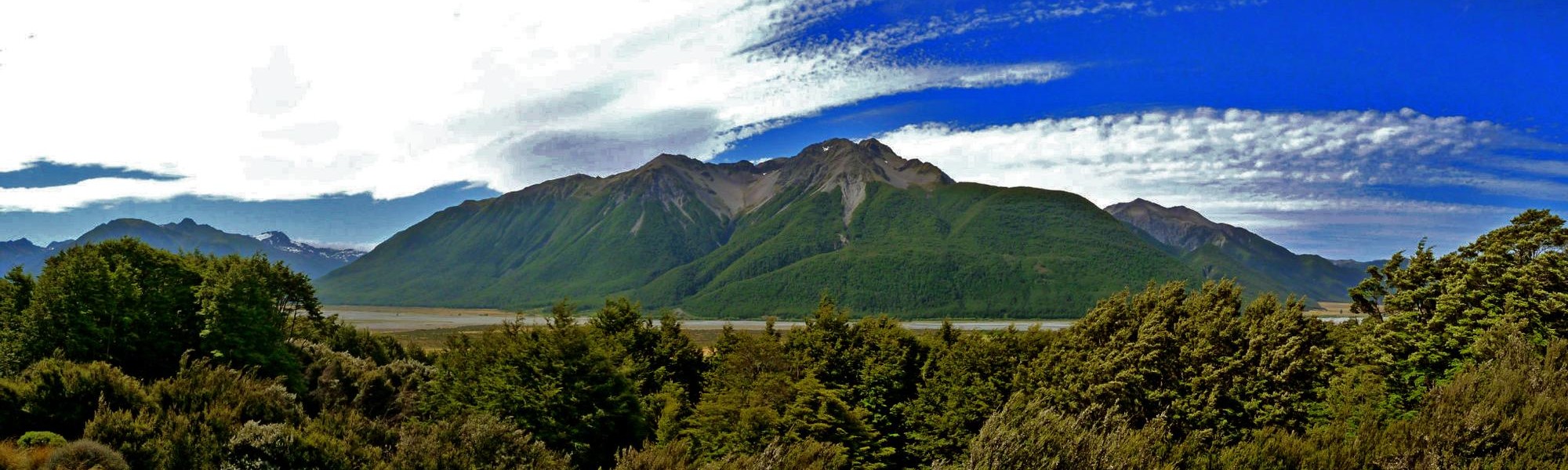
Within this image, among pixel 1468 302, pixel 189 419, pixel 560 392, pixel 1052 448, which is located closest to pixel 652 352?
pixel 560 392

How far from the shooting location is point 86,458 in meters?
17.3

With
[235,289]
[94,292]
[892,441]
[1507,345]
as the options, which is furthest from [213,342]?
[1507,345]

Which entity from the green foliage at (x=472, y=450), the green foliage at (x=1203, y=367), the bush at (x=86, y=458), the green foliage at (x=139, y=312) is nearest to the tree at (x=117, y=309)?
the green foliage at (x=139, y=312)

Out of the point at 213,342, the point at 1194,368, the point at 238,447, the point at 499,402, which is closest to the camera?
the point at 238,447

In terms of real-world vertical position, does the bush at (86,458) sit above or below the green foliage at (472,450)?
above

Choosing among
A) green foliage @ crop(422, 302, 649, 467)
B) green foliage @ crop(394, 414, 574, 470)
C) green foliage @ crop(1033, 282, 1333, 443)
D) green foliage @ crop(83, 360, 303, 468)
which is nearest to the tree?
green foliage @ crop(83, 360, 303, 468)

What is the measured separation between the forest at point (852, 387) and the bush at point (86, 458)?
0.07 m

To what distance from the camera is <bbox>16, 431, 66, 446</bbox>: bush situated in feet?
65.2

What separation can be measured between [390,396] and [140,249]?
1798 cm

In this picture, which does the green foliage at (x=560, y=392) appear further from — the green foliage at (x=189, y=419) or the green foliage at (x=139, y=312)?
the green foliage at (x=139, y=312)

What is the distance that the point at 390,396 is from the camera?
44656 millimetres

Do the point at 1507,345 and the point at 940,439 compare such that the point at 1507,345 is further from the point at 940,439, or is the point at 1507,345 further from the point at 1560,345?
the point at 940,439

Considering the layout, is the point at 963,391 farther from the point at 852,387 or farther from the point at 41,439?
the point at 41,439

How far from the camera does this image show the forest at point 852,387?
725 inches
